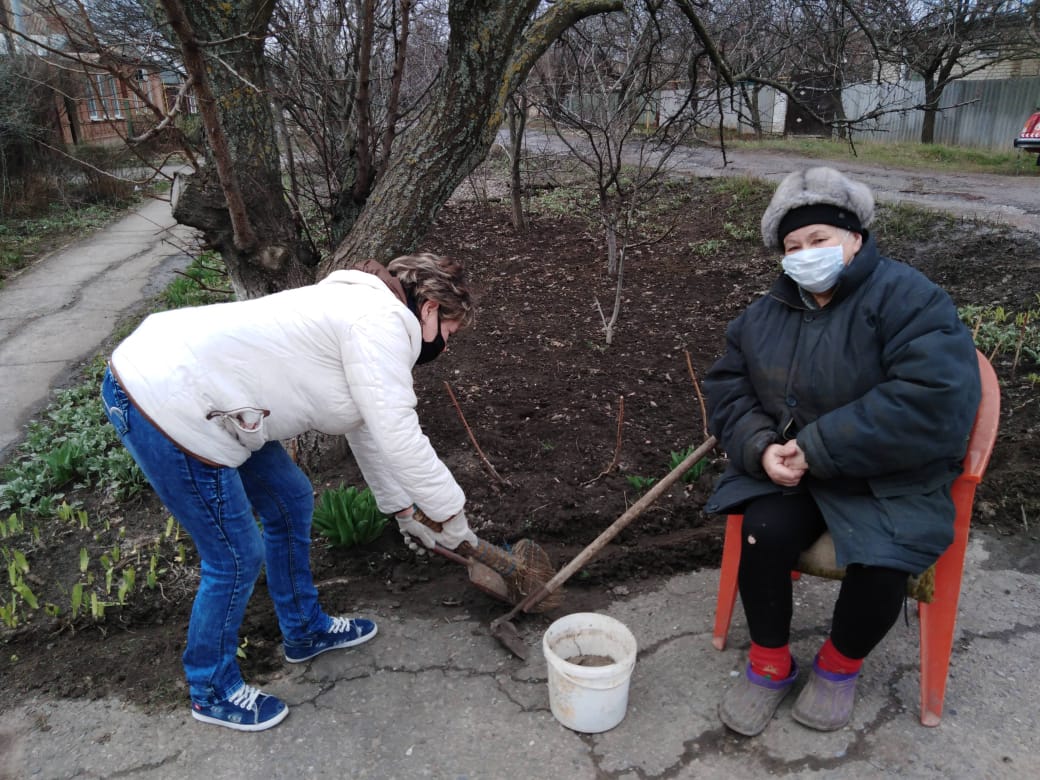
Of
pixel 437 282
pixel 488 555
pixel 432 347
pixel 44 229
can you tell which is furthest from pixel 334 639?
pixel 44 229

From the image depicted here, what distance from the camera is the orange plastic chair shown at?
202cm

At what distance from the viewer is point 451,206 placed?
390 inches

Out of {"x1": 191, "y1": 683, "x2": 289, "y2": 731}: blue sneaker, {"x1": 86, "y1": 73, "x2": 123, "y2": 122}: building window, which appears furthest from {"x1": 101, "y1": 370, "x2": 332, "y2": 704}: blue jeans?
{"x1": 86, "y1": 73, "x2": 123, "y2": 122}: building window

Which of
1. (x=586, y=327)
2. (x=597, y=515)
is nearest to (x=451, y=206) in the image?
(x=586, y=327)

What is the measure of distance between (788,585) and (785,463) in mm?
349

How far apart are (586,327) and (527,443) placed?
67.8 inches

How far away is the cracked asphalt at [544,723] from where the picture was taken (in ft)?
6.89

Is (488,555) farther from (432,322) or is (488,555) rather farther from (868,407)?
(868,407)

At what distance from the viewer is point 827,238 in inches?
85.0

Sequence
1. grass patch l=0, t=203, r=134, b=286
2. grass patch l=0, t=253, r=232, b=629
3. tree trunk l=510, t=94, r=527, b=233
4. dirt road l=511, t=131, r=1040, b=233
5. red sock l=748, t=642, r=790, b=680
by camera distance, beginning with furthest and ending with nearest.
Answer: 1. grass patch l=0, t=203, r=134, b=286
2. dirt road l=511, t=131, r=1040, b=233
3. tree trunk l=510, t=94, r=527, b=233
4. grass patch l=0, t=253, r=232, b=629
5. red sock l=748, t=642, r=790, b=680

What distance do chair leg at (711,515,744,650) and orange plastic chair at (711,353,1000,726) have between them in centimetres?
52

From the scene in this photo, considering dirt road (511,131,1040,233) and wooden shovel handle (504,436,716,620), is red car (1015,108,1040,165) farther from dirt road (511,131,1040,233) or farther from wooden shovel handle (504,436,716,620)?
wooden shovel handle (504,436,716,620)

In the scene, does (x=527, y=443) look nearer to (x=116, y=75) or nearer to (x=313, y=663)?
(x=313, y=663)

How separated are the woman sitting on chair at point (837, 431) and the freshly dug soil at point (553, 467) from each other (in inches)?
30.2
